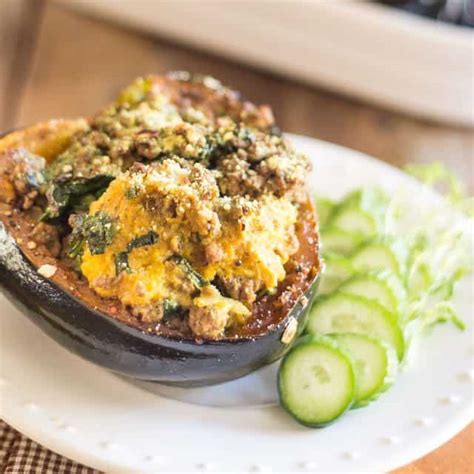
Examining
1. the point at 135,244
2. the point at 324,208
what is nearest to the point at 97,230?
the point at 135,244

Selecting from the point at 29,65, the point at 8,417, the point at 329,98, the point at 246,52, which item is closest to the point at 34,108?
the point at 29,65

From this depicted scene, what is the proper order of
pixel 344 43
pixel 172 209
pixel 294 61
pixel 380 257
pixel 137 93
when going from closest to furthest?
pixel 172 209, pixel 137 93, pixel 380 257, pixel 344 43, pixel 294 61

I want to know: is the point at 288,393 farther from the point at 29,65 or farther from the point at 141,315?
the point at 29,65

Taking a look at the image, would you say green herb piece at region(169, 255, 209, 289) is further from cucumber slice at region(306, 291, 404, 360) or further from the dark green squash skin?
cucumber slice at region(306, 291, 404, 360)

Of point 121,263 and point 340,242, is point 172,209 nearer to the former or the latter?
point 121,263

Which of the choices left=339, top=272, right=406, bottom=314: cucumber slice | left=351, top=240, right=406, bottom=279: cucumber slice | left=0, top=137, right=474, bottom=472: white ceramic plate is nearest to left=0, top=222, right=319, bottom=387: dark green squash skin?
left=0, top=137, right=474, bottom=472: white ceramic plate

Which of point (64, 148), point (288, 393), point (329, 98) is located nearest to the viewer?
point (288, 393)
